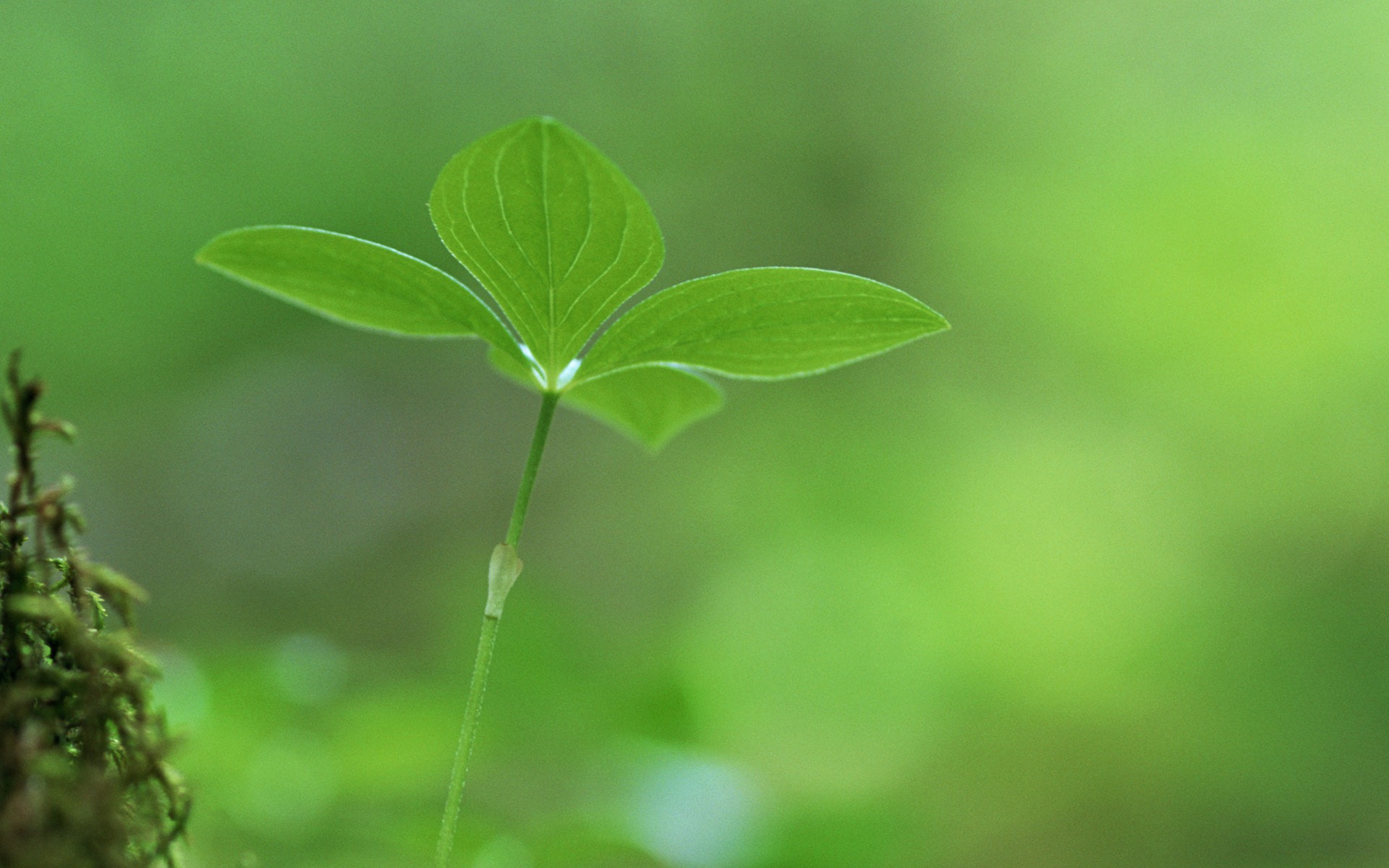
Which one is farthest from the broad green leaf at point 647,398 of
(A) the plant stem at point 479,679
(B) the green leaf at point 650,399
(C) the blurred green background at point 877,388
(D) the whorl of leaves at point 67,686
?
(C) the blurred green background at point 877,388

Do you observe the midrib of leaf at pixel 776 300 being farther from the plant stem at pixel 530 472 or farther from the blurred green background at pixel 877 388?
the blurred green background at pixel 877 388

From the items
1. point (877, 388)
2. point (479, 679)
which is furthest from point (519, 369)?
point (877, 388)

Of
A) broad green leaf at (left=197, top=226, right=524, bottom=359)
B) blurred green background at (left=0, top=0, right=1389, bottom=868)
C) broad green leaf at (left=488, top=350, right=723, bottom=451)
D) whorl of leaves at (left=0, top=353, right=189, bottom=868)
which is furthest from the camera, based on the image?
blurred green background at (left=0, top=0, right=1389, bottom=868)

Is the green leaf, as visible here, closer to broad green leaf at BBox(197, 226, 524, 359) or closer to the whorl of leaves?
broad green leaf at BBox(197, 226, 524, 359)

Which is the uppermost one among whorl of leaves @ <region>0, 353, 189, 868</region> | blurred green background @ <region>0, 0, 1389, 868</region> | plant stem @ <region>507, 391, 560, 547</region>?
blurred green background @ <region>0, 0, 1389, 868</region>

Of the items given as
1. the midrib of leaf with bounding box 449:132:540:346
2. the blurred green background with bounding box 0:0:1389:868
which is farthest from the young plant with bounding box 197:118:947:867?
the blurred green background with bounding box 0:0:1389:868

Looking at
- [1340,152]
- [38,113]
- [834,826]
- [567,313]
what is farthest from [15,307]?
[1340,152]
